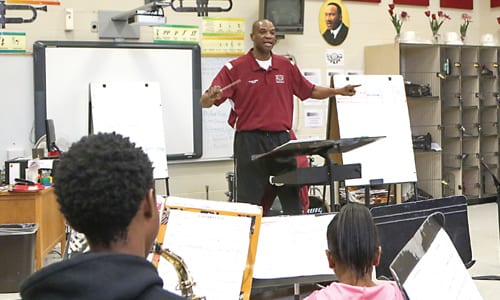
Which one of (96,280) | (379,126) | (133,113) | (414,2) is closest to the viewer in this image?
(96,280)

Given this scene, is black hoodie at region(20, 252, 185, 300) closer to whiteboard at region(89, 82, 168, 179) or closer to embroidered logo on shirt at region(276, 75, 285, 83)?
embroidered logo on shirt at region(276, 75, 285, 83)

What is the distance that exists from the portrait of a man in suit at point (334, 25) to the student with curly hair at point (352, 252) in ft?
19.0

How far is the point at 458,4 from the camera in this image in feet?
27.9

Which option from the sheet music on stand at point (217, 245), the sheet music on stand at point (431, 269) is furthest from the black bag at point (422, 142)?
the sheet music on stand at point (217, 245)

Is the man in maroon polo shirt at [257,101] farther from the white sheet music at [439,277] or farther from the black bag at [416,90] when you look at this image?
the black bag at [416,90]

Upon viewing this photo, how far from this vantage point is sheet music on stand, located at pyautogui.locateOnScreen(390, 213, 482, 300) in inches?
64.3

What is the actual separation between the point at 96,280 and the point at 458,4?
325 inches

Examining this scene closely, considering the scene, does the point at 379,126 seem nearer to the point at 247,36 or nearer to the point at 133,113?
the point at 247,36

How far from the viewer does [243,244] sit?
6.79ft

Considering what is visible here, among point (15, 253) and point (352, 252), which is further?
point (15, 253)

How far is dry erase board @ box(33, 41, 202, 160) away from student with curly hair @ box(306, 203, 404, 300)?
438cm

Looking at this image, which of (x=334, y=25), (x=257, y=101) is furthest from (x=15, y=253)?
(x=334, y=25)

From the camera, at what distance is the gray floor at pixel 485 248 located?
405 centimetres

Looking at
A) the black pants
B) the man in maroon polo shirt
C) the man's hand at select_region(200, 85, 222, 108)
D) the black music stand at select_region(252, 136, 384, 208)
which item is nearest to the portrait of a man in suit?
the man in maroon polo shirt
